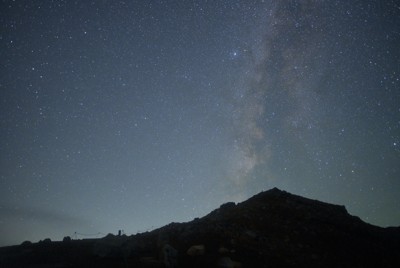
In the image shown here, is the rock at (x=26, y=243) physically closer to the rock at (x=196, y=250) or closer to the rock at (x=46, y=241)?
the rock at (x=46, y=241)

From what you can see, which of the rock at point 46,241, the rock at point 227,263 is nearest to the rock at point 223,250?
the rock at point 227,263

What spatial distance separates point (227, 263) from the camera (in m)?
10.9

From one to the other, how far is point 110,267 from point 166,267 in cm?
320

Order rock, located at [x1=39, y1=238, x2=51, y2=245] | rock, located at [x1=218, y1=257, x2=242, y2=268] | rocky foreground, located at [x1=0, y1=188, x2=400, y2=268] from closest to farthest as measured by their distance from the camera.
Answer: rock, located at [x1=218, y1=257, x2=242, y2=268]
rocky foreground, located at [x1=0, y1=188, x2=400, y2=268]
rock, located at [x1=39, y1=238, x2=51, y2=245]

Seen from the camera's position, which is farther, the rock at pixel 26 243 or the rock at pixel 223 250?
the rock at pixel 26 243

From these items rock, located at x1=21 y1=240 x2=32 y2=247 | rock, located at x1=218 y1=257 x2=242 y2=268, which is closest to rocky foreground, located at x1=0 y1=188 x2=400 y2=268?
rock, located at x1=218 y1=257 x2=242 y2=268

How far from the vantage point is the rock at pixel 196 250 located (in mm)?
11933

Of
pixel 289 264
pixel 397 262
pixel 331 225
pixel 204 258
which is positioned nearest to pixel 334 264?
pixel 289 264

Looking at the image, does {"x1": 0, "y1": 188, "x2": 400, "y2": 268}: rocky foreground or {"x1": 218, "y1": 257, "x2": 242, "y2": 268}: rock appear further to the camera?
{"x1": 0, "y1": 188, "x2": 400, "y2": 268}: rocky foreground

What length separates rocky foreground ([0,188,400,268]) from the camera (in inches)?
463

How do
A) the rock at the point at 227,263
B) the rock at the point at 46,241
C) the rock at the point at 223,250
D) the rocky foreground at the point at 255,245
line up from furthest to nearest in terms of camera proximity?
the rock at the point at 46,241
the rock at the point at 223,250
the rocky foreground at the point at 255,245
the rock at the point at 227,263

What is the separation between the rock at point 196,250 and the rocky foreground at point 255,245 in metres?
0.05

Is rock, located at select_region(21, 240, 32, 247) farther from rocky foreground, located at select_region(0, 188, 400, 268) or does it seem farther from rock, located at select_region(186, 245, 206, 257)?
rock, located at select_region(186, 245, 206, 257)

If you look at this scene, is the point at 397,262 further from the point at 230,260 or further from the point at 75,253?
the point at 75,253
